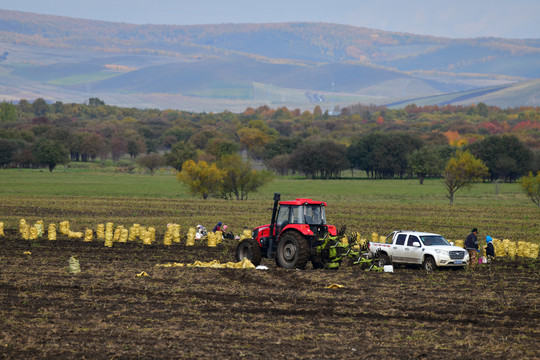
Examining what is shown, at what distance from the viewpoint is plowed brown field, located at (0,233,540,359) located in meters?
14.9

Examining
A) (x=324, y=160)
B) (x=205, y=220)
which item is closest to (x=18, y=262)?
(x=205, y=220)

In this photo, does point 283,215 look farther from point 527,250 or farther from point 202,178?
point 202,178

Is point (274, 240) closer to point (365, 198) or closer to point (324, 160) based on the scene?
point (365, 198)

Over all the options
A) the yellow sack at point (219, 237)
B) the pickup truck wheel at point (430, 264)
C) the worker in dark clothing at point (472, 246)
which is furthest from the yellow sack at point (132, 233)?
the worker in dark clothing at point (472, 246)

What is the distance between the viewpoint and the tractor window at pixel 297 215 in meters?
25.6

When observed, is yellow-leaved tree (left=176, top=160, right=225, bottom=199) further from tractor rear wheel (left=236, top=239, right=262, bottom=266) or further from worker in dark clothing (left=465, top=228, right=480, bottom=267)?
tractor rear wheel (left=236, top=239, right=262, bottom=266)

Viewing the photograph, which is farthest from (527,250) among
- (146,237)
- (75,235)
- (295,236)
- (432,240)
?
(75,235)

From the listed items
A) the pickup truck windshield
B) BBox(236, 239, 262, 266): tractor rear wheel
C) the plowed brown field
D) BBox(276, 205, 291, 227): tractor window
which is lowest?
the plowed brown field

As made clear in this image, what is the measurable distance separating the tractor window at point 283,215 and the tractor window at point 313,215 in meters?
0.80

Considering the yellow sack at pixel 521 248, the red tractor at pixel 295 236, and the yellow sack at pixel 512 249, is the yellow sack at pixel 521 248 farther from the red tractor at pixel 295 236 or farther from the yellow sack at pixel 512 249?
the red tractor at pixel 295 236

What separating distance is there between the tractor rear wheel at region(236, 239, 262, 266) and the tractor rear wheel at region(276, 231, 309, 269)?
0.98 meters

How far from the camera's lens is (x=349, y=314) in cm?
1817

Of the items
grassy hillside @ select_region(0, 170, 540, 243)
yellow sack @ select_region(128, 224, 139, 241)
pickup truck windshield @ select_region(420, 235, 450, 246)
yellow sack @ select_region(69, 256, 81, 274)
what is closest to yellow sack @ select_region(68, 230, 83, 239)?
yellow sack @ select_region(128, 224, 139, 241)

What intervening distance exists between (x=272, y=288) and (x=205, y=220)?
29778 millimetres
